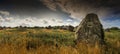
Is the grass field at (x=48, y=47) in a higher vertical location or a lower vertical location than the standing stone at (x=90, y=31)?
lower

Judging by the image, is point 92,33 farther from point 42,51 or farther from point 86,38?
point 42,51

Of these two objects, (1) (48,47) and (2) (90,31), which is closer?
(1) (48,47)

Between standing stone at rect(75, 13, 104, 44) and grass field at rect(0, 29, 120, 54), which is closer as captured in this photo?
grass field at rect(0, 29, 120, 54)

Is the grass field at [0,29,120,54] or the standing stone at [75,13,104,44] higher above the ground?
the standing stone at [75,13,104,44]

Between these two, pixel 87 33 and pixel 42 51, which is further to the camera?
pixel 87 33

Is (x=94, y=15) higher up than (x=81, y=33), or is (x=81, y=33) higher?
(x=94, y=15)

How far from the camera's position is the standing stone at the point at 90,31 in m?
16.7

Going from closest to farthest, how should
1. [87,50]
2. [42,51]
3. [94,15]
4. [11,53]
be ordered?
[11,53] < [42,51] < [87,50] < [94,15]

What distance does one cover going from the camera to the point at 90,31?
17.0 m

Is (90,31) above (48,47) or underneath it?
above

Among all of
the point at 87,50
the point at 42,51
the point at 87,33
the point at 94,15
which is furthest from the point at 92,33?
the point at 42,51

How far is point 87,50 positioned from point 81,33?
268 inches

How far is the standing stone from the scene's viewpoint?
1665 cm

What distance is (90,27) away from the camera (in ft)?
56.5
